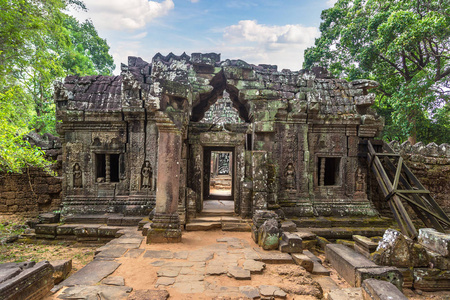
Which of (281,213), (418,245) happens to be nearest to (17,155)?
(281,213)

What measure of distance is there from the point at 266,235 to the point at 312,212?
2889 mm

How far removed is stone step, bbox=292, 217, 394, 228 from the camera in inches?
289

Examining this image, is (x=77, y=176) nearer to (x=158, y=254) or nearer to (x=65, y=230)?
(x=65, y=230)

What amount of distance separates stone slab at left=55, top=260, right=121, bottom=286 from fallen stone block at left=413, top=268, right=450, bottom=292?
601 cm

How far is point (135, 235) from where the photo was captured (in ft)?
20.2

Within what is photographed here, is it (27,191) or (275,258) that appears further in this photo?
(27,191)

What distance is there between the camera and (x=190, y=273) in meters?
4.20

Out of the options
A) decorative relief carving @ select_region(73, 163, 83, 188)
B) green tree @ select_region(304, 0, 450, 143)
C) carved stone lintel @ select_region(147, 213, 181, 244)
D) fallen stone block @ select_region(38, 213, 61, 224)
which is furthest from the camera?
green tree @ select_region(304, 0, 450, 143)

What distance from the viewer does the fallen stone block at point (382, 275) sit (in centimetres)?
402

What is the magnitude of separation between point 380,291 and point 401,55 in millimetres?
12097

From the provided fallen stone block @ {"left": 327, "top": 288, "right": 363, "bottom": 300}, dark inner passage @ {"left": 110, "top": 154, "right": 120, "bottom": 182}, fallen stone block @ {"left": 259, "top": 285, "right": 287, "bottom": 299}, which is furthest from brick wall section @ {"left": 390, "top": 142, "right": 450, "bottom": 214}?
dark inner passage @ {"left": 110, "top": 154, "right": 120, "bottom": 182}

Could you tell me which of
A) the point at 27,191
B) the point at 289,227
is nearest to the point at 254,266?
the point at 289,227

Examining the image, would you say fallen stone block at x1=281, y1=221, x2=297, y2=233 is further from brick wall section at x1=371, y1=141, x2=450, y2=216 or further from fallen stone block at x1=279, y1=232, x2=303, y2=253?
brick wall section at x1=371, y1=141, x2=450, y2=216

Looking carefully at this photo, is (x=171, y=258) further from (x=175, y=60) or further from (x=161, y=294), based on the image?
(x=175, y=60)
